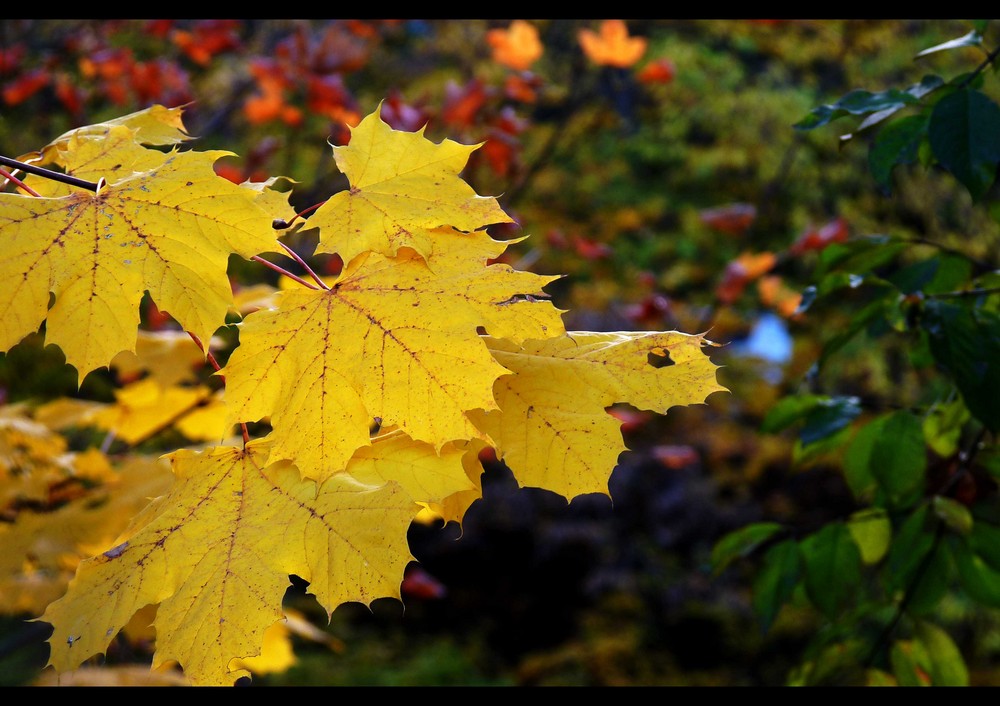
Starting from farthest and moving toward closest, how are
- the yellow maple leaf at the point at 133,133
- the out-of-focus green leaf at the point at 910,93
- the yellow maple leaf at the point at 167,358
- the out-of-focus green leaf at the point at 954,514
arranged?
the yellow maple leaf at the point at 167,358
the out-of-focus green leaf at the point at 954,514
the out-of-focus green leaf at the point at 910,93
the yellow maple leaf at the point at 133,133

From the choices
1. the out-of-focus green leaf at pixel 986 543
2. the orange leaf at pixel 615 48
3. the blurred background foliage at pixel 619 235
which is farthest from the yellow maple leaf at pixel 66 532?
the orange leaf at pixel 615 48

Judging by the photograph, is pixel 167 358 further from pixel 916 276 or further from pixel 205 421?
pixel 916 276

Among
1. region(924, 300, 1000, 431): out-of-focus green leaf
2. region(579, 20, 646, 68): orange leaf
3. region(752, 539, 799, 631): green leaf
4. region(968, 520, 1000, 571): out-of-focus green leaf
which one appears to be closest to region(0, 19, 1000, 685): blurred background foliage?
region(579, 20, 646, 68): orange leaf

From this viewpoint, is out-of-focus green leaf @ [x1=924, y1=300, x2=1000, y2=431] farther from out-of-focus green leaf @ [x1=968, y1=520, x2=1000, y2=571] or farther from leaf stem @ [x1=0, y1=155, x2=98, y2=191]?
leaf stem @ [x1=0, y1=155, x2=98, y2=191]

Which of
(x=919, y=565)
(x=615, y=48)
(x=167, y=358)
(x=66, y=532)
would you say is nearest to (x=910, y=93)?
(x=919, y=565)

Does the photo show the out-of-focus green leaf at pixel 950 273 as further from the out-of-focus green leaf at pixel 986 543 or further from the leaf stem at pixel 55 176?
the leaf stem at pixel 55 176
